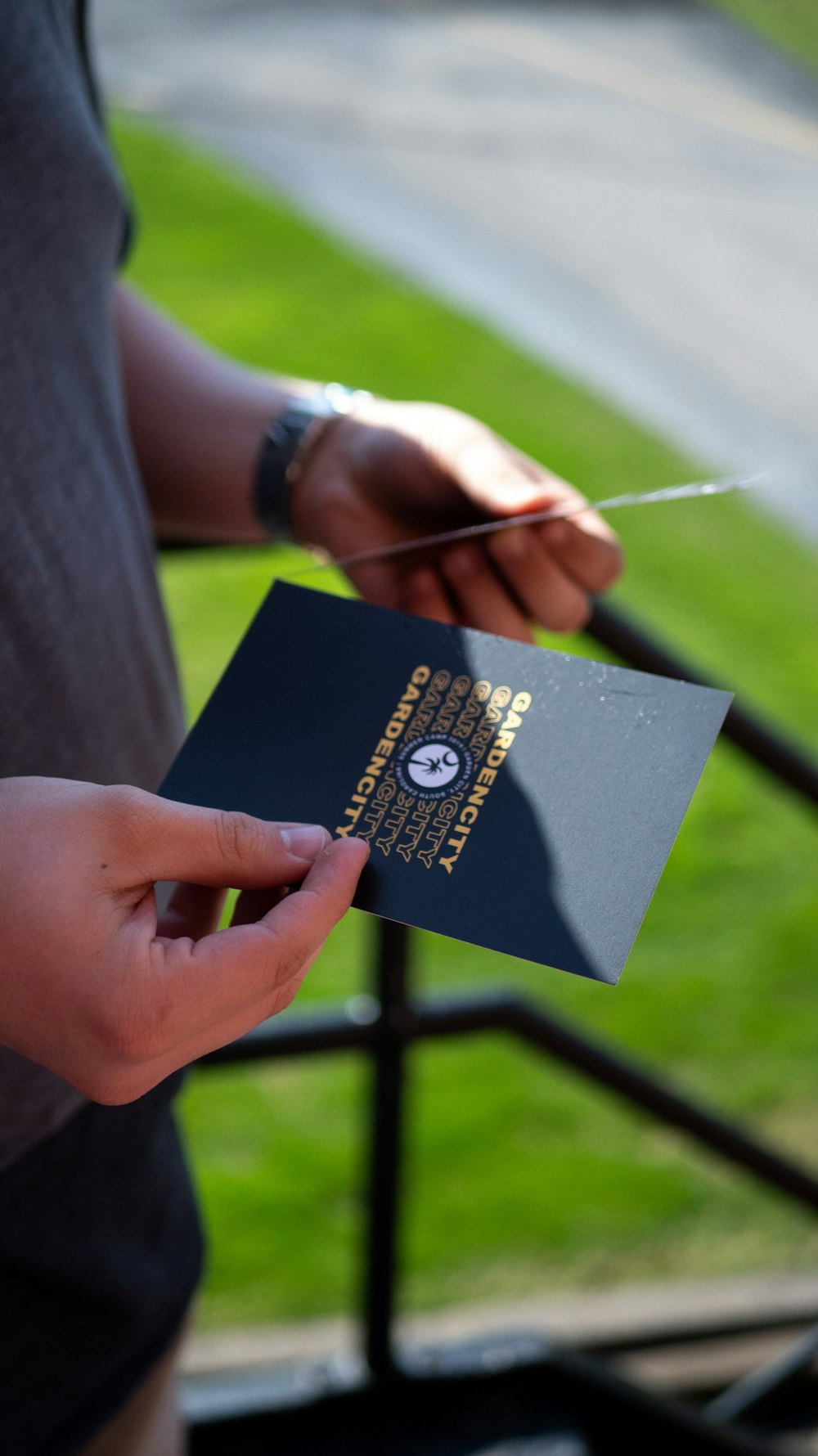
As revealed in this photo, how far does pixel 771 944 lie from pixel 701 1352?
1.25m

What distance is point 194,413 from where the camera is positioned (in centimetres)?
114

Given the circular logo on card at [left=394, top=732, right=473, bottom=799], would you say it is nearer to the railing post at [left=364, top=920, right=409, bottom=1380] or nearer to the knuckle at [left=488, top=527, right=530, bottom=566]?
the knuckle at [left=488, top=527, right=530, bottom=566]

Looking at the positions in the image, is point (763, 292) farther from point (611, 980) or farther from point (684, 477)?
point (611, 980)

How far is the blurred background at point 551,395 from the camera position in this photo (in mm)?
2324

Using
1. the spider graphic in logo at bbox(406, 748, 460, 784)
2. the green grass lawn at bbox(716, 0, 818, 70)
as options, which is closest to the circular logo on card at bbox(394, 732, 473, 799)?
the spider graphic in logo at bbox(406, 748, 460, 784)

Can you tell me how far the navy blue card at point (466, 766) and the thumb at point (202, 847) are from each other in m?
0.06

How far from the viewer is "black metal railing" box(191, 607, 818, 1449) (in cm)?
120

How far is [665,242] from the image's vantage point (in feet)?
21.8

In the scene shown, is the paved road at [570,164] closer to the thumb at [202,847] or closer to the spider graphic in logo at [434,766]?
the spider graphic in logo at [434,766]

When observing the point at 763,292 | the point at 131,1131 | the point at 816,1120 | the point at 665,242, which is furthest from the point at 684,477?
the point at 131,1131

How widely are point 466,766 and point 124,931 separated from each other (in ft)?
0.73

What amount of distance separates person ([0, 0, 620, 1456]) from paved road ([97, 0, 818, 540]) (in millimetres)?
4032

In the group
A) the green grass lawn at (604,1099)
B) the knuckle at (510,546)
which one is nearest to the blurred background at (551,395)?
the green grass lawn at (604,1099)

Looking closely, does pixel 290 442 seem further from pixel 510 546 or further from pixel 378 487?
A: pixel 510 546
